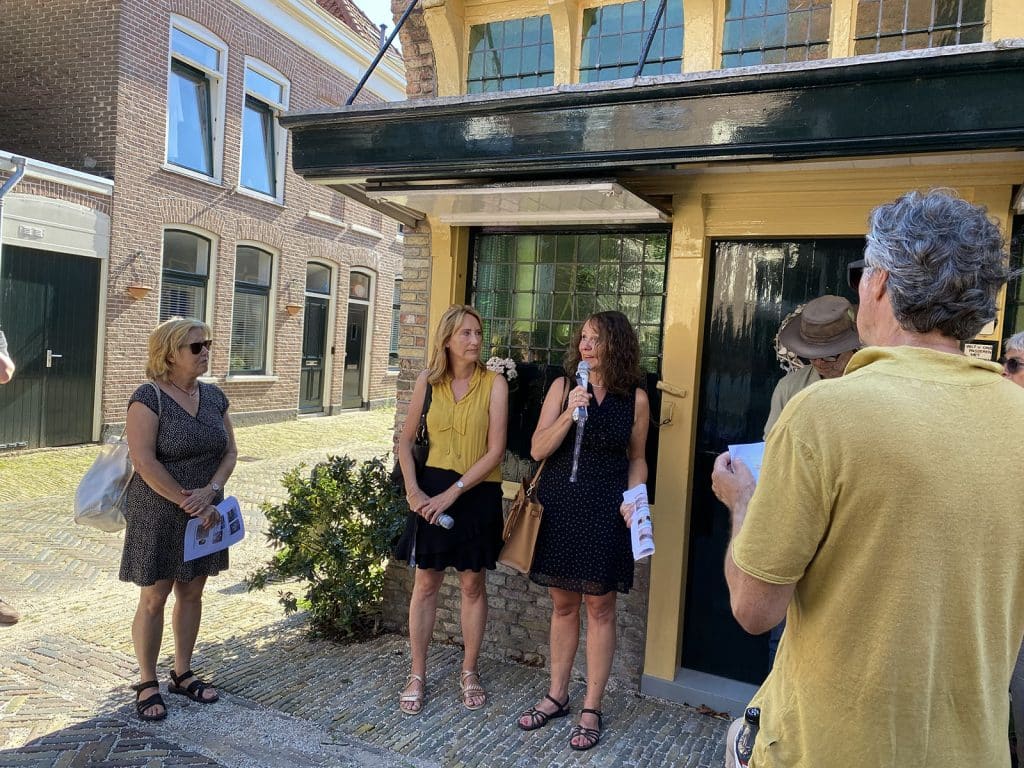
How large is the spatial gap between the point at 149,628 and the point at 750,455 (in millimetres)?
3080

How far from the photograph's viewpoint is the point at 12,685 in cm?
371

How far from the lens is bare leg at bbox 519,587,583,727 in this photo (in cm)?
352

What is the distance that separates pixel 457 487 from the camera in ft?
11.8

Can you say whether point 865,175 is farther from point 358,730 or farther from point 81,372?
point 81,372

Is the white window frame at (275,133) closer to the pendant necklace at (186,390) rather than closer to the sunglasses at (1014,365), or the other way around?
the pendant necklace at (186,390)

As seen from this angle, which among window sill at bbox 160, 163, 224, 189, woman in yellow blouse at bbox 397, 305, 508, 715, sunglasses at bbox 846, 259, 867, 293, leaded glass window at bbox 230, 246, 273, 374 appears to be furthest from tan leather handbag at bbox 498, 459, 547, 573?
leaded glass window at bbox 230, 246, 273, 374

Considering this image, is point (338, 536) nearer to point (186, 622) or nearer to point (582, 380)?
point (186, 622)

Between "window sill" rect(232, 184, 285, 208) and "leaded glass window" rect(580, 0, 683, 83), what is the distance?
9.81 metres

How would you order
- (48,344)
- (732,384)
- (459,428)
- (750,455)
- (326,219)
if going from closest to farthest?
(750,455), (459,428), (732,384), (48,344), (326,219)

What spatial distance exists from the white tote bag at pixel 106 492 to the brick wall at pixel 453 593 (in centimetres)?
157

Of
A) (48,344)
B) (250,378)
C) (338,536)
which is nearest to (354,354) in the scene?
(250,378)

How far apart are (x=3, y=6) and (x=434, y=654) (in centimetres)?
1228

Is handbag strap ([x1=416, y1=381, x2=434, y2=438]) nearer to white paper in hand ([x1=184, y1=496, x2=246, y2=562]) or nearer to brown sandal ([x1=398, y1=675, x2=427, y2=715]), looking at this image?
white paper in hand ([x1=184, y1=496, x2=246, y2=562])

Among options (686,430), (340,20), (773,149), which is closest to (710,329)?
(686,430)
